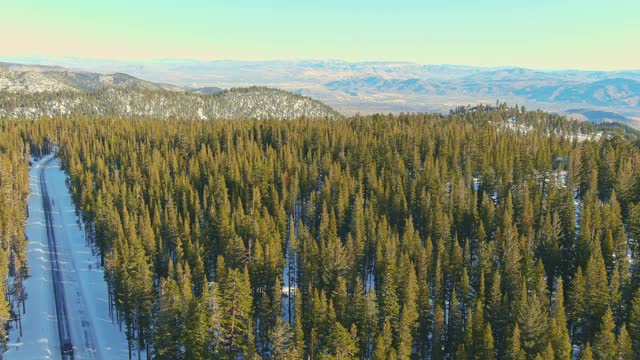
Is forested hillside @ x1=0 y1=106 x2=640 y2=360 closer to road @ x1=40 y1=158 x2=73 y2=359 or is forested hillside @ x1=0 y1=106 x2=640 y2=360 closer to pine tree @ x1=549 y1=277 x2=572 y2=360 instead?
pine tree @ x1=549 y1=277 x2=572 y2=360

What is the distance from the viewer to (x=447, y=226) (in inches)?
3125

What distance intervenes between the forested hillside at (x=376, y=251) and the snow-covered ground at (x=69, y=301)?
198 inches

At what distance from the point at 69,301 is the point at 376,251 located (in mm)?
51693

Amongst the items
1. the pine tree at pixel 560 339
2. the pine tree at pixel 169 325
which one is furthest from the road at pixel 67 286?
the pine tree at pixel 560 339

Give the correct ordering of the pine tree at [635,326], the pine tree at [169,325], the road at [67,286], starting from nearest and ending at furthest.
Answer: the pine tree at [635,326] → the pine tree at [169,325] → the road at [67,286]

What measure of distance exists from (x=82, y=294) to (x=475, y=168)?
9120 centimetres

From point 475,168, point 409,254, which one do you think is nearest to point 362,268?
point 409,254

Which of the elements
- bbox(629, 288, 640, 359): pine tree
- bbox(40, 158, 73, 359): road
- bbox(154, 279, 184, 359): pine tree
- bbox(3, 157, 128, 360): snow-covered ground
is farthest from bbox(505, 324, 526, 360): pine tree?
bbox(40, 158, 73, 359): road

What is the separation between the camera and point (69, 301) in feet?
260

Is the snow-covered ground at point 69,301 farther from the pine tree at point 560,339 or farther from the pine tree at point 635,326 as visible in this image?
the pine tree at point 635,326

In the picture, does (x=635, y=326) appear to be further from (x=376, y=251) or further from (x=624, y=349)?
(x=376, y=251)

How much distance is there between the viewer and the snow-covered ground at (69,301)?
66.8 metres

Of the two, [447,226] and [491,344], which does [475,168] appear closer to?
[447,226]

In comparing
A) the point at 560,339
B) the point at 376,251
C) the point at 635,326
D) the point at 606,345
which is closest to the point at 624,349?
the point at 606,345
